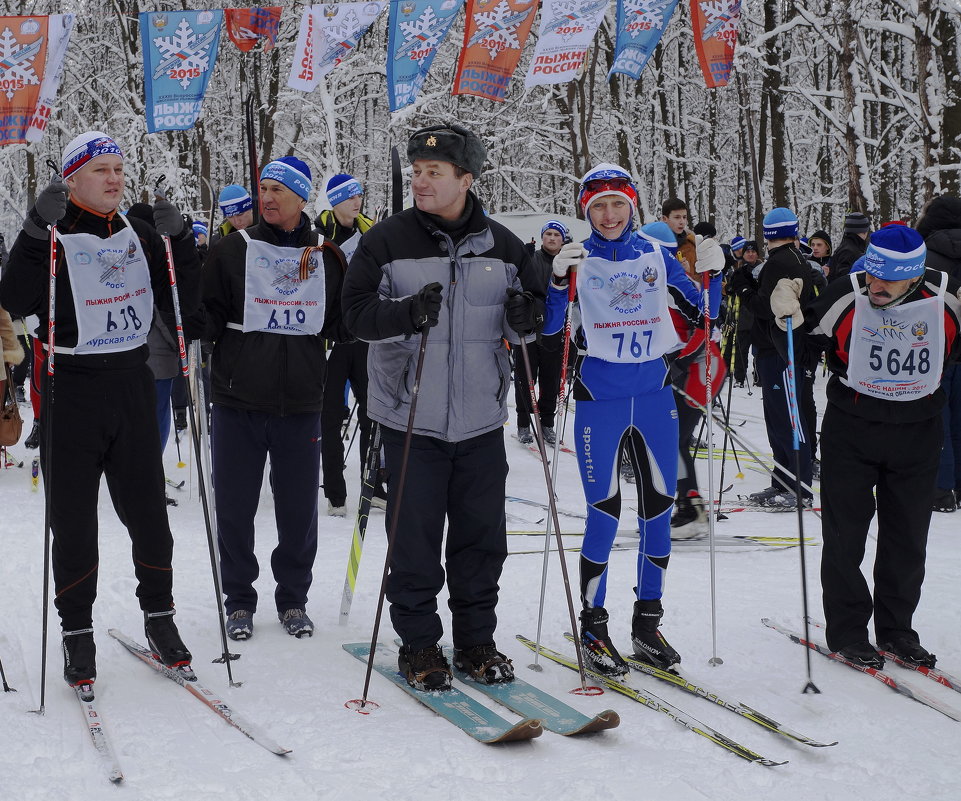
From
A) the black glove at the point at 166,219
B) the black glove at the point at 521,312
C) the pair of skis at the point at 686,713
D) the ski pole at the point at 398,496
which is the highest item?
the black glove at the point at 166,219

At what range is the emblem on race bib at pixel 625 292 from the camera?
414 centimetres

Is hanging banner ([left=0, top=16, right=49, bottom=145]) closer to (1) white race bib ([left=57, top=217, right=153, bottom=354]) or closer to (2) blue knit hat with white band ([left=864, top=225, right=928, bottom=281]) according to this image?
(1) white race bib ([left=57, top=217, right=153, bottom=354])

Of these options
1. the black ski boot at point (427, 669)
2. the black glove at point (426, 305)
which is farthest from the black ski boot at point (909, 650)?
the black glove at point (426, 305)

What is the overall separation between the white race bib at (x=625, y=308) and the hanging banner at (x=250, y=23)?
11.6 m

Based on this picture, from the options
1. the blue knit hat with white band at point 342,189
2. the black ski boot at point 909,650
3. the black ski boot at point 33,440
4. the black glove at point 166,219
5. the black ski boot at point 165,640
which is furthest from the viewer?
the black ski boot at point 33,440

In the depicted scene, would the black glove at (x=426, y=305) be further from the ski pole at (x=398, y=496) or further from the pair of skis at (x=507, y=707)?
the pair of skis at (x=507, y=707)

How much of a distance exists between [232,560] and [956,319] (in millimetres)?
3394

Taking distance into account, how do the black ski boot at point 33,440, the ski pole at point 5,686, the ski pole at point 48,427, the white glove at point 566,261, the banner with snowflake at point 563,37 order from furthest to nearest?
the banner with snowflake at point 563,37 → the black ski boot at point 33,440 → the white glove at point 566,261 → the ski pole at point 5,686 → the ski pole at point 48,427

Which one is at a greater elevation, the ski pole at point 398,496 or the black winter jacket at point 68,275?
the black winter jacket at point 68,275

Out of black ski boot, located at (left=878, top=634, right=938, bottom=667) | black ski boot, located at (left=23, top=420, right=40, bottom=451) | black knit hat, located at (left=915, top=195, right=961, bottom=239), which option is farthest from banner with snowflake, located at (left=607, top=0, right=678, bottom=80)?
black ski boot, located at (left=878, top=634, right=938, bottom=667)

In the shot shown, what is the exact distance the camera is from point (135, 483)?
3.85 meters

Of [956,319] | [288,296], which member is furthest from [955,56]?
[288,296]

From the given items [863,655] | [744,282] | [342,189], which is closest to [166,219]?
[342,189]

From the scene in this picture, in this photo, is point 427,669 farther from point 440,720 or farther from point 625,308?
point 625,308
